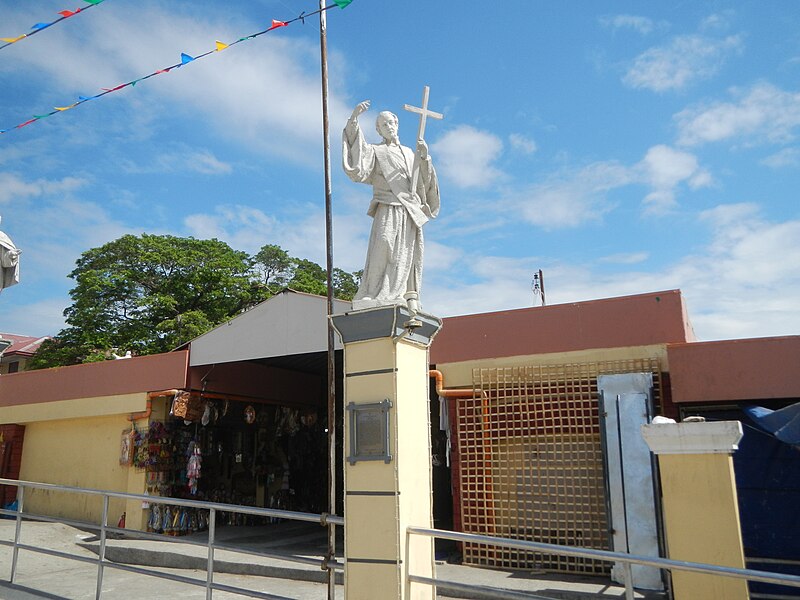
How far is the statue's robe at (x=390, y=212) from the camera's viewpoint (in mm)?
5035

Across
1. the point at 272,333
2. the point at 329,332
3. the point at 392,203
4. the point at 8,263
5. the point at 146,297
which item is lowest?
the point at 329,332

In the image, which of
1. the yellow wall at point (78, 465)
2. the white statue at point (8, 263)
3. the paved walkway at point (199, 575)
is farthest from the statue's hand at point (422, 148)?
the yellow wall at point (78, 465)

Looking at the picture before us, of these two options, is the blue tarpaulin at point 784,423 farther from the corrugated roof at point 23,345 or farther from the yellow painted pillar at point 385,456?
the corrugated roof at point 23,345

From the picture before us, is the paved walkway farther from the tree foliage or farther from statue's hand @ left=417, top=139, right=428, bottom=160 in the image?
the tree foliage

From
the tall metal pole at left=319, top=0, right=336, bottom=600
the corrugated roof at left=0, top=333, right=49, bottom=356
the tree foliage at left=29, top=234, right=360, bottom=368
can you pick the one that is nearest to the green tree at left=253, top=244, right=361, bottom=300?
the tree foliage at left=29, top=234, right=360, bottom=368

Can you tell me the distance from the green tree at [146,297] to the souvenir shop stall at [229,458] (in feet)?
31.1

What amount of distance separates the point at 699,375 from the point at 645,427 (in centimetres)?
315

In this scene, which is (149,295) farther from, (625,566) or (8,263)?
(625,566)

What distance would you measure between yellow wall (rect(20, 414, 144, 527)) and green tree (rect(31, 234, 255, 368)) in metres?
8.80

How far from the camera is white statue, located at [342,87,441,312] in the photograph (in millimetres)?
5039

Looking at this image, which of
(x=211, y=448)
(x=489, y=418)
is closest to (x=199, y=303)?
(x=211, y=448)

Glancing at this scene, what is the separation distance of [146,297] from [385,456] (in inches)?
822

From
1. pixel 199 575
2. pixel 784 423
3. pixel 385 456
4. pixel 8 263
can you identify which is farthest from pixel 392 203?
pixel 199 575

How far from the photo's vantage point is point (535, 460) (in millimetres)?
8219
